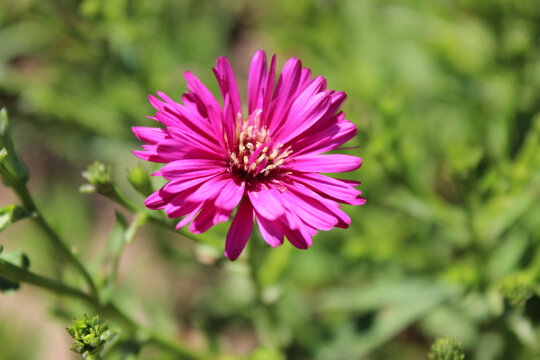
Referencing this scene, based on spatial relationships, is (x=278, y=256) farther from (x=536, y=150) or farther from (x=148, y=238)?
(x=148, y=238)

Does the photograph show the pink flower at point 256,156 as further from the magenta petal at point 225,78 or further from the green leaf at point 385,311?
the green leaf at point 385,311

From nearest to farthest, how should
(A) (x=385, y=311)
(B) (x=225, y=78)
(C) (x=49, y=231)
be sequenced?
1. (B) (x=225, y=78)
2. (C) (x=49, y=231)
3. (A) (x=385, y=311)

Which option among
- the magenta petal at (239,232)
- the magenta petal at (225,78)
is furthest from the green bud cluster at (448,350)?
the magenta petal at (225,78)

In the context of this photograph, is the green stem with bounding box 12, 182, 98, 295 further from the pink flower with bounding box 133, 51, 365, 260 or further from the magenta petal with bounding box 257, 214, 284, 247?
the magenta petal with bounding box 257, 214, 284, 247

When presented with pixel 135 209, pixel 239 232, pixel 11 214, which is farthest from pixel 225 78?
pixel 11 214

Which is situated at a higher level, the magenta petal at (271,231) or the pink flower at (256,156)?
the pink flower at (256,156)

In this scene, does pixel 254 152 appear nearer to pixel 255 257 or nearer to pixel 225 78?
pixel 225 78

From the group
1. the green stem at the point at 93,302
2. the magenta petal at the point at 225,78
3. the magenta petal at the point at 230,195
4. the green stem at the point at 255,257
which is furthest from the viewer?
the green stem at the point at 255,257
